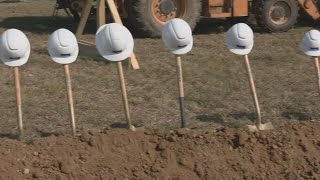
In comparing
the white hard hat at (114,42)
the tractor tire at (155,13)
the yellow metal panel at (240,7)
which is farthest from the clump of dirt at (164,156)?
the yellow metal panel at (240,7)

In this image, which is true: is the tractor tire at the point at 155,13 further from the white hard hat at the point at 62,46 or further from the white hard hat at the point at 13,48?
the white hard hat at the point at 13,48

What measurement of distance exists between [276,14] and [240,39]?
5496 millimetres

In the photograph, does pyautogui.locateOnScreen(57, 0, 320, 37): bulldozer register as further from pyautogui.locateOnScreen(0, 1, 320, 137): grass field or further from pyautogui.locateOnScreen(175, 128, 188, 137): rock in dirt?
pyautogui.locateOnScreen(175, 128, 188, 137): rock in dirt

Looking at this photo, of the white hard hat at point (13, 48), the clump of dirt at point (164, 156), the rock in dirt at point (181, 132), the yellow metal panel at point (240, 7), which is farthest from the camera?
the yellow metal panel at point (240, 7)

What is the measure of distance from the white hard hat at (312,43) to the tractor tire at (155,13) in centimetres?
434

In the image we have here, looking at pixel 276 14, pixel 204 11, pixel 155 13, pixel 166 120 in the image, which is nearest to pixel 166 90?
pixel 166 120

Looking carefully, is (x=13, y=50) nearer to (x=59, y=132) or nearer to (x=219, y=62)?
(x=59, y=132)

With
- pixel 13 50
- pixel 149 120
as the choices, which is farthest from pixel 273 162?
pixel 13 50

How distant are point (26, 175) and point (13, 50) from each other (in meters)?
0.95

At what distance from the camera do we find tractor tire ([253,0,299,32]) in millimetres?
10047

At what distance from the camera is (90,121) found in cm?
→ 528

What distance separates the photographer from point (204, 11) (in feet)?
33.1

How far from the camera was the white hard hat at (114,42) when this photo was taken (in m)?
4.60

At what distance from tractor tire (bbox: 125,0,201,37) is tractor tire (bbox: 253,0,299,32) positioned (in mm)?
1061
